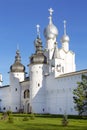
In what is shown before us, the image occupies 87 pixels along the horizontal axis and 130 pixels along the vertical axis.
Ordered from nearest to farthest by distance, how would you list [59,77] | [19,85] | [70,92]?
1. [70,92]
2. [59,77]
3. [19,85]

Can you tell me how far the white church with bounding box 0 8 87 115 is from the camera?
1951 inches

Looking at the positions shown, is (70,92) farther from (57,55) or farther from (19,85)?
(19,85)

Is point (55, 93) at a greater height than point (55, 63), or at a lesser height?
lesser

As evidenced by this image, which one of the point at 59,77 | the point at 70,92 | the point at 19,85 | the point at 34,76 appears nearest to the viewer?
the point at 70,92

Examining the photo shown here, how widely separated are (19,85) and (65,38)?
1441cm

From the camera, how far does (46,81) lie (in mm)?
55875

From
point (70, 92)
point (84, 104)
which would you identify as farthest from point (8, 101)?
point (84, 104)

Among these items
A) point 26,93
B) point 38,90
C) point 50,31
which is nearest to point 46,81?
point 38,90

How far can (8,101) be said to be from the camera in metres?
67.2

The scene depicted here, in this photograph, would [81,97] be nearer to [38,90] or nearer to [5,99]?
[38,90]

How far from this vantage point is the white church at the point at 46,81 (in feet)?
163

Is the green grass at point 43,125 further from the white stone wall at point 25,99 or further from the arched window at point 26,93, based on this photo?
the arched window at point 26,93

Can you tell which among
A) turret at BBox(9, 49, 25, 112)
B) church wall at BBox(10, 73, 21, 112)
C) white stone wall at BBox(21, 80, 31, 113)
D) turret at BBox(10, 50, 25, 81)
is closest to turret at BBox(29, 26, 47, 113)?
white stone wall at BBox(21, 80, 31, 113)

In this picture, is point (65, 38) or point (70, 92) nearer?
point (70, 92)
